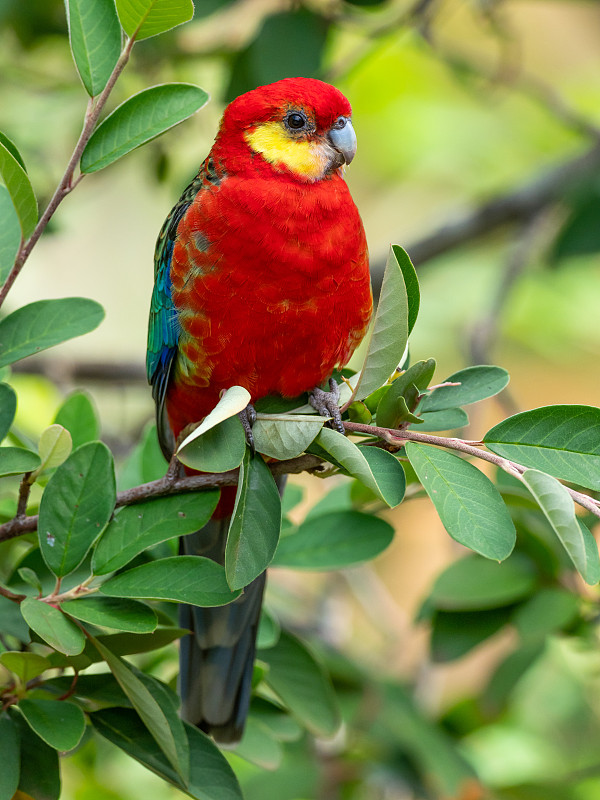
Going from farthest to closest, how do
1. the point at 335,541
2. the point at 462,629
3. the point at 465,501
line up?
the point at 462,629, the point at 335,541, the point at 465,501

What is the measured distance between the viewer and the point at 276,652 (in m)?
2.15

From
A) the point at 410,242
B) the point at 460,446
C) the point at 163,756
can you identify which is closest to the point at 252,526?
the point at 460,446

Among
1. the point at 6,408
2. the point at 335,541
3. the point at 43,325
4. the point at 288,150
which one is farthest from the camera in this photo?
the point at 288,150

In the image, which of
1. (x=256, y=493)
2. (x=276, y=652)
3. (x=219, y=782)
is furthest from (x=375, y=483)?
(x=276, y=652)

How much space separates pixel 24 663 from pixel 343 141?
1.47m

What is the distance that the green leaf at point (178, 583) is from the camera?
1.45 m

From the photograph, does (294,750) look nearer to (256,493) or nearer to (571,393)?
(256,493)

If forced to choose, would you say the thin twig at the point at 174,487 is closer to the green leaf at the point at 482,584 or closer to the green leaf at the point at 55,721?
the green leaf at the point at 55,721

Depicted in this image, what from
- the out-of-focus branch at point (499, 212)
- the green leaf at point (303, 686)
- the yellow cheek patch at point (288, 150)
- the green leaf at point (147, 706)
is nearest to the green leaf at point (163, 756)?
the green leaf at point (147, 706)

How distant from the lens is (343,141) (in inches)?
86.7

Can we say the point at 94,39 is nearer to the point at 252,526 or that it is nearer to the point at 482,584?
the point at 252,526

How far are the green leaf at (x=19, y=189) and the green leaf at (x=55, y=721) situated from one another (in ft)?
2.71

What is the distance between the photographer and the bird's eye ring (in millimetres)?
2195

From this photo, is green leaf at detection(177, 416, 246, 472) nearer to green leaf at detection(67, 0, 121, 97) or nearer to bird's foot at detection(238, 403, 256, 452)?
bird's foot at detection(238, 403, 256, 452)
